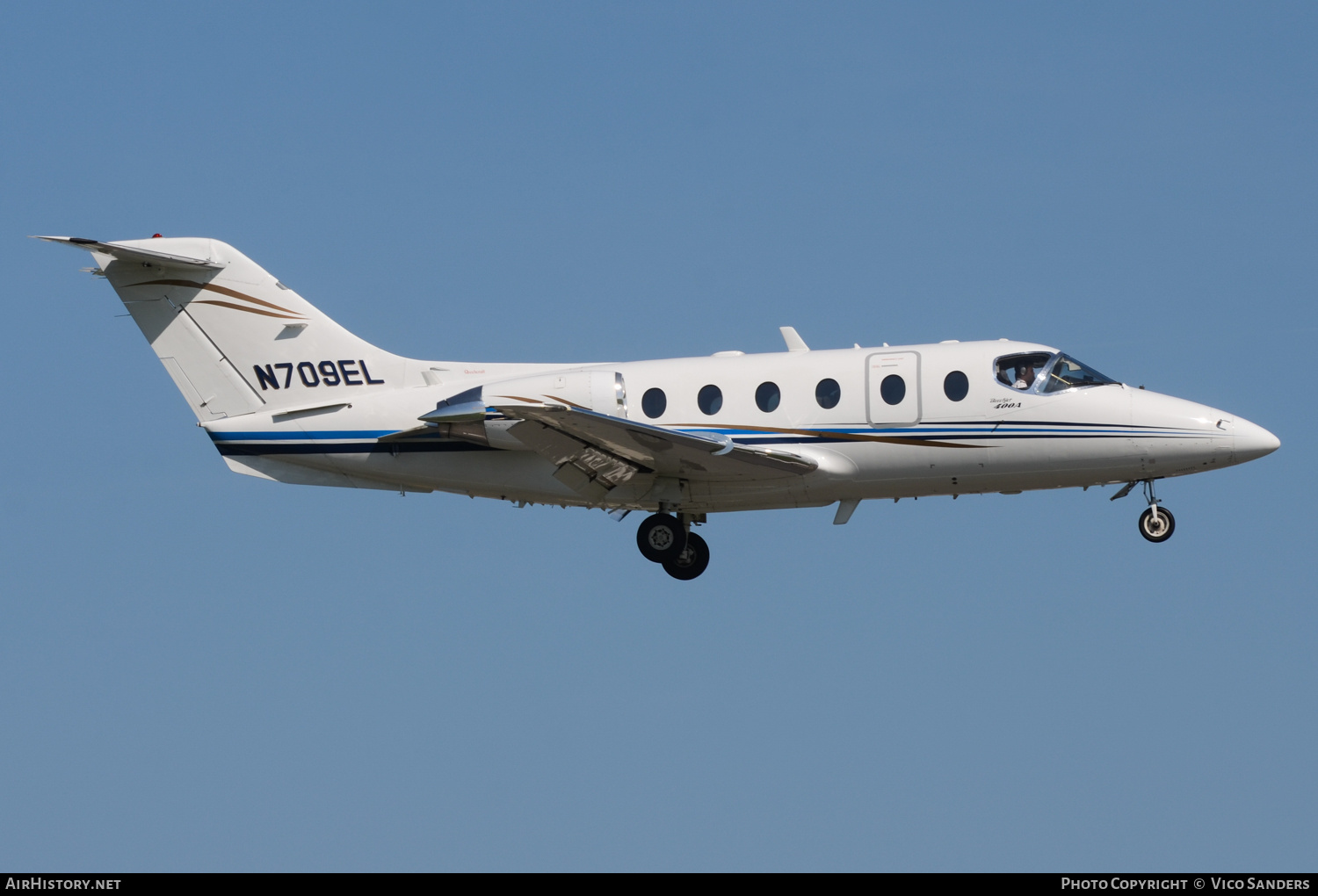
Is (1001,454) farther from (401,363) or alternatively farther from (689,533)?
(401,363)

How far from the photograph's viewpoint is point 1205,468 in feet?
66.4

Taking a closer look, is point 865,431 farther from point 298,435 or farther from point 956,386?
point 298,435

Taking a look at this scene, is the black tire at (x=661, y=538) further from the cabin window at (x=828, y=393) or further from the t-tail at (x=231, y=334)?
the t-tail at (x=231, y=334)

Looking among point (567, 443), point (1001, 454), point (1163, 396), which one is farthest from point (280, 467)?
point (1163, 396)

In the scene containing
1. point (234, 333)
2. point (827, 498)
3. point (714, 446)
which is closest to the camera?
point (714, 446)

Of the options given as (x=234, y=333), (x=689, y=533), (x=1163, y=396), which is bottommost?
(x=689, y=533)

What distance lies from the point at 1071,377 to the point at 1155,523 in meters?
2.37

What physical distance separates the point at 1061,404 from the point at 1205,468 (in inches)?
86.2

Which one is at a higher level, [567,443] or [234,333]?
[234,333]

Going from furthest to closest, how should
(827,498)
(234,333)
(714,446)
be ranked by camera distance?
(234,333) < (827,498) < (714,446)

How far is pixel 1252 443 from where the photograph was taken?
20.0m

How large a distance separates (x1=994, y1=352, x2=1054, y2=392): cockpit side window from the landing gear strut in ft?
7.15

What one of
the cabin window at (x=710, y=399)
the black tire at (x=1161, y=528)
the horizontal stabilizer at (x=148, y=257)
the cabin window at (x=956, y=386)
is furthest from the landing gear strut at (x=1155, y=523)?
the horizontal stabilizer at (x=148, y=257)

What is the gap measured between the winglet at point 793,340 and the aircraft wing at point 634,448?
186 centimetres
